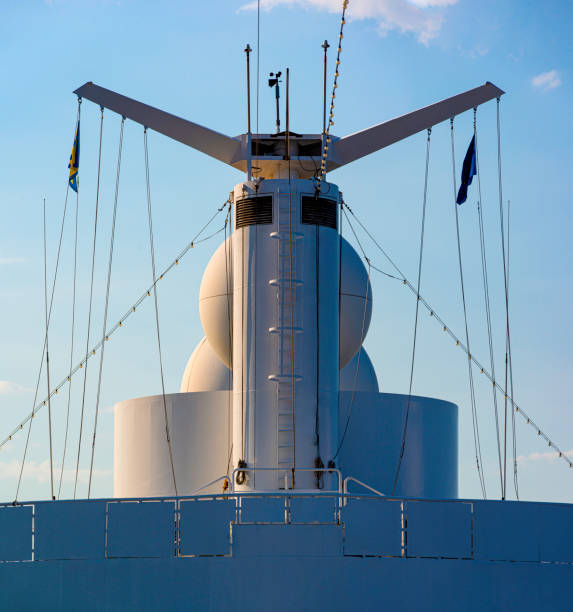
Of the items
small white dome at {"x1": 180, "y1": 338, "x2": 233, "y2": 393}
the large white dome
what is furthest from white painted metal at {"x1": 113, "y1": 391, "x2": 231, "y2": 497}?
small white dome at {"x1": 180, "y1": 338, "x2": 233, "y2": 393}

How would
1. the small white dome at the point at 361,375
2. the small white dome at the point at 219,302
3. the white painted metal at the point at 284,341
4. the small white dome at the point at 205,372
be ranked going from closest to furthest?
the white painted metal at the point at 284,341 < the small white dome at the point at 219,302 < the small white dome at the point at 361,375 < the small white dome at the point at 205,372

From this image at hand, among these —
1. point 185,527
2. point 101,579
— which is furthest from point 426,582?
point 101,579

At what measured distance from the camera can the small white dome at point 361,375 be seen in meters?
31.0

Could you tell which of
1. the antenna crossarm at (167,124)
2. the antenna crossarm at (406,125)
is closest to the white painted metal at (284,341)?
the antenna crossarm at (167,124)

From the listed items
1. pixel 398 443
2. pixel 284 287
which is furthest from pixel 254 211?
pixel 398 443

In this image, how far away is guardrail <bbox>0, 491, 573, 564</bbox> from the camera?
62.9 ft

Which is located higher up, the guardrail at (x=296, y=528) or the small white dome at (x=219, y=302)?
the small white dome at (x=219, y=302)

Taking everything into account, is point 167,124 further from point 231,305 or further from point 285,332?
point 285,332

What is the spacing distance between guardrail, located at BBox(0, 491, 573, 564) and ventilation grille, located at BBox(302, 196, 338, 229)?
22.8 feet

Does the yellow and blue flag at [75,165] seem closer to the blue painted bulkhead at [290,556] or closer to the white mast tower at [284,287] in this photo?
the white mast tower at [284,287]

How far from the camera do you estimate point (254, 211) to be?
80.6 ft

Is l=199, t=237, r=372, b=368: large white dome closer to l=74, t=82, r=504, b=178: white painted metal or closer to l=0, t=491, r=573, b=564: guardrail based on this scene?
l=74, t=82, r=504, b=178: white painted metal

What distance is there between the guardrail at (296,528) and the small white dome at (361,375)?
10.8 metres

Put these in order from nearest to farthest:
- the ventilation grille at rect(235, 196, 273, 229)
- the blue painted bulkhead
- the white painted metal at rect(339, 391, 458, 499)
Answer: the blue painted bulkhead < the ventilation grille at rect(235, 196, 273, 229) < the white painted metal at rect(339, 391, 458, 499)
